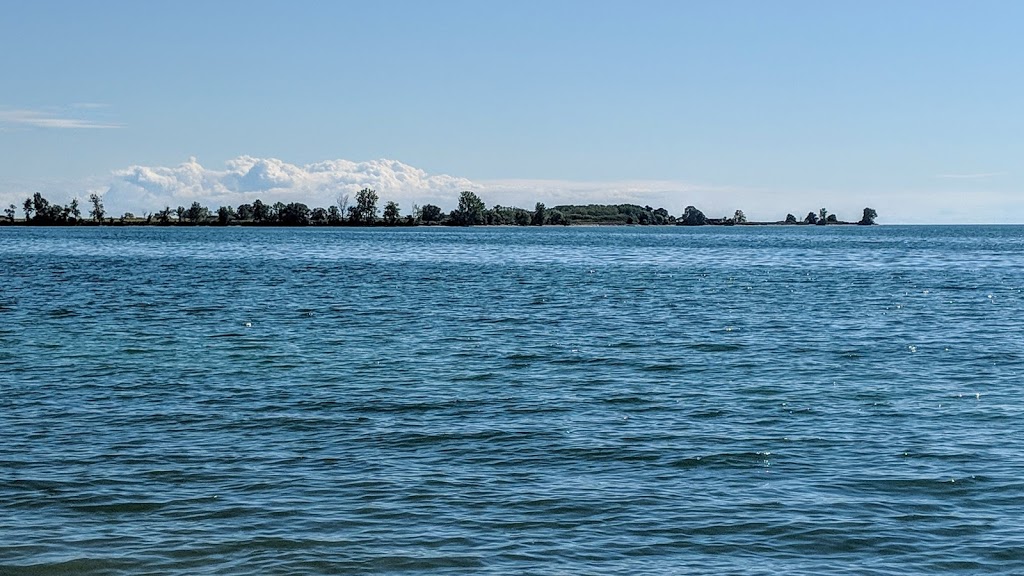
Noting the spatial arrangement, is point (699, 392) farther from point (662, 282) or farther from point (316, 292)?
point (662, 282)

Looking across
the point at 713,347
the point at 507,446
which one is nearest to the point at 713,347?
the point at 713,347

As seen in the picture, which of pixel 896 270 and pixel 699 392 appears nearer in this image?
pixel 699 392

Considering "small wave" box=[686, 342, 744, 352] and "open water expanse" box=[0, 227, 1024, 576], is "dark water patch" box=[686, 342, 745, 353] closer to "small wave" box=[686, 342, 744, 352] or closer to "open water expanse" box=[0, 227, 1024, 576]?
"small wave" box=[686, 342, 744, 352]

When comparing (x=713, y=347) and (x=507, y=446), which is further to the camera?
(x=713, y=347)

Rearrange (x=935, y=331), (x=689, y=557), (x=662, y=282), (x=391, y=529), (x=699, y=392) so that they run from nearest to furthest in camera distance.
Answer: (x=689, y=557) → (x=391, y=529) → (x=699, y=392) → (x=935, y=331) → (x=662, y=282)

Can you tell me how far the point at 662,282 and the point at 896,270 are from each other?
3498 cm

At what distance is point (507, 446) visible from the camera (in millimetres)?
21422

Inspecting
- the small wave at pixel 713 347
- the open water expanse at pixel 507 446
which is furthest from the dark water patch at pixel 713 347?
the open water expanse at pixel 507 446

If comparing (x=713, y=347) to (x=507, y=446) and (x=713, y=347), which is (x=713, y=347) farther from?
(x=507, y=446)

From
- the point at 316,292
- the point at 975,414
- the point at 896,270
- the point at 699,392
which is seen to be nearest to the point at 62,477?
the point at 699,392

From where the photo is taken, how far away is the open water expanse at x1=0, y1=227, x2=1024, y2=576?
50.2 ft

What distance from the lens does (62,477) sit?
18781mm

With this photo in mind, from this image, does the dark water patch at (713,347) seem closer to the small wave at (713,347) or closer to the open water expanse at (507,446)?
the small wave at (713,347)

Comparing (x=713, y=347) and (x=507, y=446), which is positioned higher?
(x=713, y=347)
